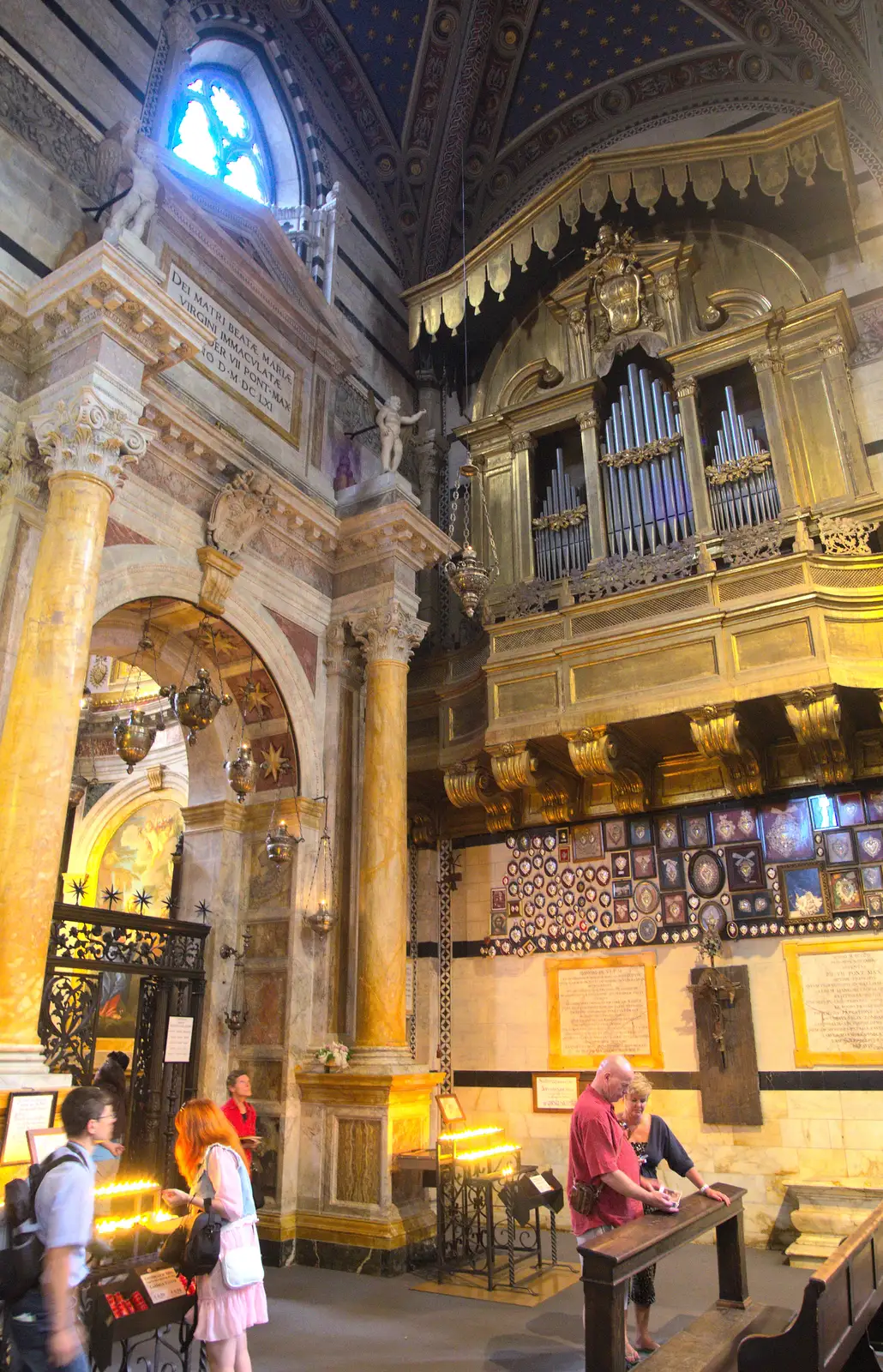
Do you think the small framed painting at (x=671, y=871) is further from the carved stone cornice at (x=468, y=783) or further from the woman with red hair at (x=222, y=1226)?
the woman with red hair at (x=222, y=1226)

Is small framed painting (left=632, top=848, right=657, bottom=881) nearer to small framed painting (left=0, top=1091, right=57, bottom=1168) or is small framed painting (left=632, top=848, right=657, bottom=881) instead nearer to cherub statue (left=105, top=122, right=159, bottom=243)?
small framed painting (left=0, top=1091, right=57, bottom=1168)

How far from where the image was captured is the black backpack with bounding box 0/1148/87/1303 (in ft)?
10.0

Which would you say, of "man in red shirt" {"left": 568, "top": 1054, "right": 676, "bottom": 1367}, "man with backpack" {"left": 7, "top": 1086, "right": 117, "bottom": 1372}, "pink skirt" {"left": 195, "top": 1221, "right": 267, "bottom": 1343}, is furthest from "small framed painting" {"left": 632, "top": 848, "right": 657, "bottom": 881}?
"man with backpack" {"left": 7, "top": 1086, "right": 117, "bottom": 1372}

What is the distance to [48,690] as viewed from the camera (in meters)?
6.05

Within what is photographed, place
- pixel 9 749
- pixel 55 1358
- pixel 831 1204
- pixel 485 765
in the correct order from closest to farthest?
pixel 55 1358
pixel 9 749
pixel 831 1204
pixel 485 765

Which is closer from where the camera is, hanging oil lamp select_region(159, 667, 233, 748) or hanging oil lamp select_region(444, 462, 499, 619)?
hanging oil lamp select_region(444, 462, 499, 619)

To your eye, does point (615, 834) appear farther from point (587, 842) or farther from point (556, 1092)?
point (556, 1092)

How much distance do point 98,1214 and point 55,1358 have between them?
137 inches

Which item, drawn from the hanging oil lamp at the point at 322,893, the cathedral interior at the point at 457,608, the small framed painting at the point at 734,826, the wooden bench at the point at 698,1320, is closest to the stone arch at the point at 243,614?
the cathedral interior at the point at 457,608

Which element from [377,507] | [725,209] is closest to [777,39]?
[725,209]

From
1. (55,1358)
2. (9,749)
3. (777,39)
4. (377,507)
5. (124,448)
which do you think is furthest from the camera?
(777,39)

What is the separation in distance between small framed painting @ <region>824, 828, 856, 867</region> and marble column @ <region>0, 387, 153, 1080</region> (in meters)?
6.54

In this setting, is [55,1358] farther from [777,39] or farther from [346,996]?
[777,39]

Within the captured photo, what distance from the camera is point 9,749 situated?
5.93 meters
